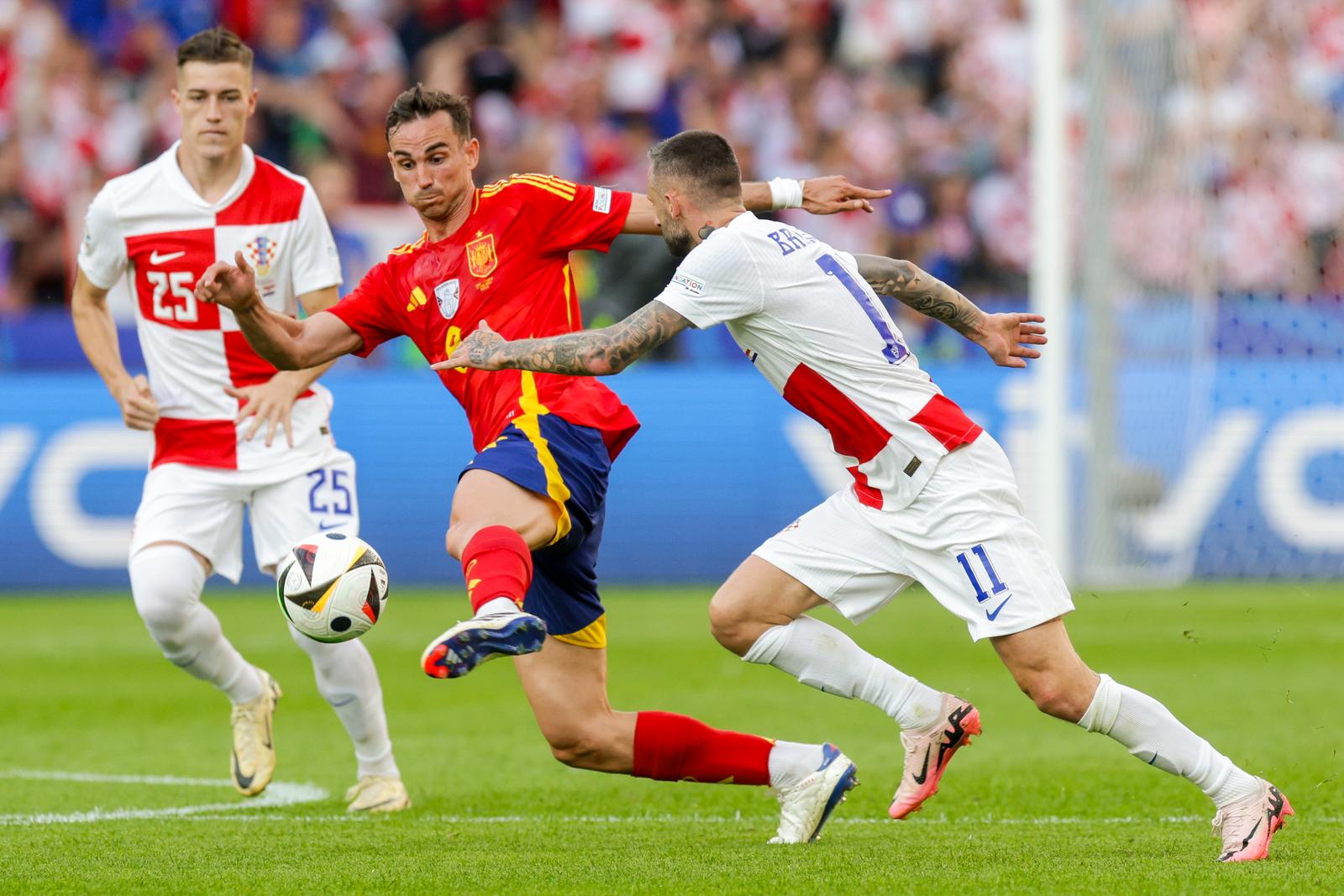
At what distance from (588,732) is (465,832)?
0.74 m

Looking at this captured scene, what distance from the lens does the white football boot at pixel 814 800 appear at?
6402mm

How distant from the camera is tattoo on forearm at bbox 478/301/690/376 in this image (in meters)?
5.70

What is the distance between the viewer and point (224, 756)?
9156mm

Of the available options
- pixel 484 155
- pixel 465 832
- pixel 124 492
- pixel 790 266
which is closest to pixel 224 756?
pixel 465 832

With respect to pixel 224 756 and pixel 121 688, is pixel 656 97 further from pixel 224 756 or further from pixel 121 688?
pixel 224 756

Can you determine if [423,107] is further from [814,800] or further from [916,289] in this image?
[814,800]

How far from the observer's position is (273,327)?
253 inches

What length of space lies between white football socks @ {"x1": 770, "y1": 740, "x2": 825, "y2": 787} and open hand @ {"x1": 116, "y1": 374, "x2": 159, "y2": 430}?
2.85 m

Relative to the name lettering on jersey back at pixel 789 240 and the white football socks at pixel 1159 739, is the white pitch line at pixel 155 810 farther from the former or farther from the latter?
the white football socks at pixel 1159 739

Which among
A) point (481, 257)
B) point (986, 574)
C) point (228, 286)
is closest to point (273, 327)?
point (228, 286)

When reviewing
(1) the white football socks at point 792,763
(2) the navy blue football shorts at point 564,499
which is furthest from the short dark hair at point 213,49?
(1) the white football socks at point 792,763

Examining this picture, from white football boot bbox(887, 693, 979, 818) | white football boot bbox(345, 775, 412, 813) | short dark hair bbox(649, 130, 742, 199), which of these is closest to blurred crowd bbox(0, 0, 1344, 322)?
white football boot bbox(345, 775, 412, 813)

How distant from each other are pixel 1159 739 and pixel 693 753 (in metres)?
1.57

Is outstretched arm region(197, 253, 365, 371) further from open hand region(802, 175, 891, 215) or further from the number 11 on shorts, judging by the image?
the number 11 on shorts
